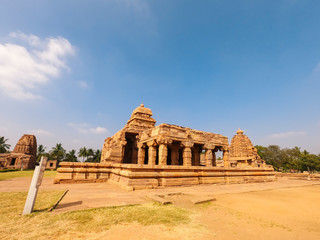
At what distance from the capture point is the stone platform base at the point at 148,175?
257 inches

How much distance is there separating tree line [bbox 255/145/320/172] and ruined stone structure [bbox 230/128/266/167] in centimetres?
3450

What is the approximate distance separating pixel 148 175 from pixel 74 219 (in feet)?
13.3

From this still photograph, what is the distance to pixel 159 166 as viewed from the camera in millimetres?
7078

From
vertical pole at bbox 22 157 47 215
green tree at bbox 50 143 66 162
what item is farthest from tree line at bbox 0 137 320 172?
vertical pole at bbox 22 157 47 215

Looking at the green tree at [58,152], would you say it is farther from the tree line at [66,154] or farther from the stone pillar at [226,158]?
the stone pillar at [226,158]

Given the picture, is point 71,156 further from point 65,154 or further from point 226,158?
point 226,158

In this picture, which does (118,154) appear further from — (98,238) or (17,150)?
(17,150)

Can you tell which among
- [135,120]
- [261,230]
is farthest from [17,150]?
[261,230]

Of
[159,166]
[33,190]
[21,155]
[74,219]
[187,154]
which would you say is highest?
[21,155]

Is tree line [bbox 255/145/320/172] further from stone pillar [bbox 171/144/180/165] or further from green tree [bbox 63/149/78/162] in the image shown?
green tree [bbox 63/149/78/162]

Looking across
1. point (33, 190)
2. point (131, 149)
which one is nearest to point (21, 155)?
point (131, 149)

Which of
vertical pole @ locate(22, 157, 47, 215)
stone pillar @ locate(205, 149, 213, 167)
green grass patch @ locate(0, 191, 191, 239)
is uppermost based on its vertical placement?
stone pillar @ locate(205, 149, 213, 167)

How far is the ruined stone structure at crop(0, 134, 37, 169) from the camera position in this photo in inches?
1379

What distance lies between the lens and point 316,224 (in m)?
2.86
